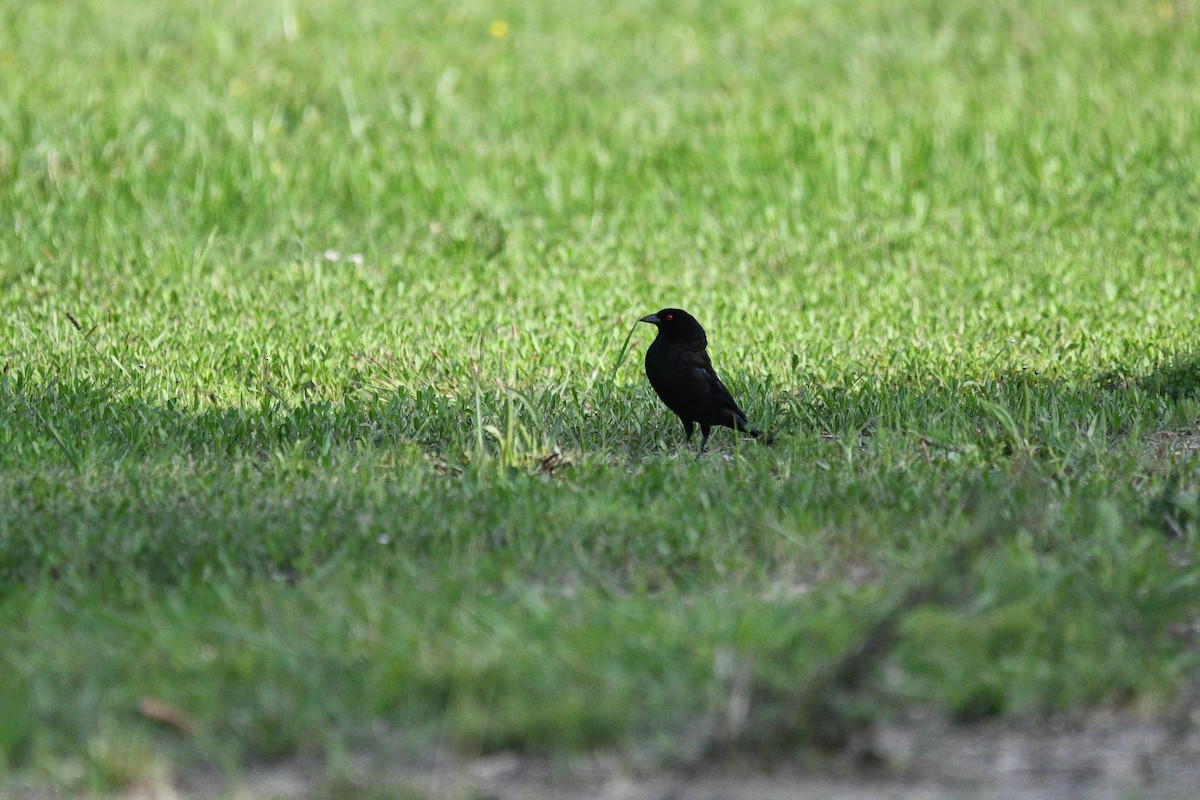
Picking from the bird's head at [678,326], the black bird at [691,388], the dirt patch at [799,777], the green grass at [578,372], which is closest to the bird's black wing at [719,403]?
the black bird at [691,388]

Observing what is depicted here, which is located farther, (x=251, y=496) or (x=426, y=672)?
(x=251, y=496)

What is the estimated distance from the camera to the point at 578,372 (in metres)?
6.70

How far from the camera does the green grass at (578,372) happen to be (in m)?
3.43

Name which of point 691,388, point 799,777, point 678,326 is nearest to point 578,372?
point 678,326

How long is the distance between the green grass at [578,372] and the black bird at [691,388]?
0.14 meters

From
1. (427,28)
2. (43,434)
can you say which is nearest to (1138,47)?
(427,28)

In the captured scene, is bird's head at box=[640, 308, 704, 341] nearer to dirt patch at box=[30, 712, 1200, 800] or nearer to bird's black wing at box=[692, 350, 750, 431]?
bird's black wing at box=[692, 350, 750, 431]

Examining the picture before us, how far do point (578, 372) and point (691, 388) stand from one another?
108 centimetres

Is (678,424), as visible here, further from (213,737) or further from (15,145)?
(15,145)

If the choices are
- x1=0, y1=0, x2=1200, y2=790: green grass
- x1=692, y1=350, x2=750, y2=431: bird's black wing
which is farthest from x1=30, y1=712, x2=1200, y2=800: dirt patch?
x1=692, y1=350, x2=750, y2=431: bird's black wing

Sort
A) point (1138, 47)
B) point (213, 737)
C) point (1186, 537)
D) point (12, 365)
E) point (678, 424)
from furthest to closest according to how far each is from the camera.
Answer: point (1138, 47), point (12, 365), point (678, 424), point (1186, 537), point (213, 737)

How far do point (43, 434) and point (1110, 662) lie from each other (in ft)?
12.8

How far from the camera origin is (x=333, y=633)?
363 cm

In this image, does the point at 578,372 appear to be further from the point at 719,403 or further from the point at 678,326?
the point at 719,403
